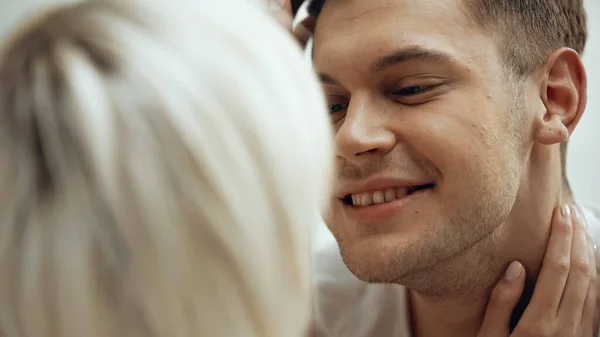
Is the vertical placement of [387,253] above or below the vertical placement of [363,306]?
above

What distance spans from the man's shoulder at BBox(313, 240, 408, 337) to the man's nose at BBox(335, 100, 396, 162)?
334 millimetres

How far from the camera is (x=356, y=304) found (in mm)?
949

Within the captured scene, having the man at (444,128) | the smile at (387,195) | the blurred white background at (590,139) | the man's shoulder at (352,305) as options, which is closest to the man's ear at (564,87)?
the man at (444,128)

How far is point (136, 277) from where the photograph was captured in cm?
30

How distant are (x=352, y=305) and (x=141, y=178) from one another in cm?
72

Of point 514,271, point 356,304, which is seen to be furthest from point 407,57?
point 356,304

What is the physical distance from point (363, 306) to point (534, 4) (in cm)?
51

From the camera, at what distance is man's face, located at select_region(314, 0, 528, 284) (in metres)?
0.67

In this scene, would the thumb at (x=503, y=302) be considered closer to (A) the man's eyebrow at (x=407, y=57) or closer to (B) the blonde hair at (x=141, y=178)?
(A) the man's eyebrow at (x=407, y=57)

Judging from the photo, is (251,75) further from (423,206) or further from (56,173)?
(423,206)

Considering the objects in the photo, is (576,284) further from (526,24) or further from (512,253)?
(526,24)

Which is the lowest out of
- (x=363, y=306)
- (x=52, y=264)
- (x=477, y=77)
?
(x=363, y=306)

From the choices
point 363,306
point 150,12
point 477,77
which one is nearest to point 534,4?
point 477,77

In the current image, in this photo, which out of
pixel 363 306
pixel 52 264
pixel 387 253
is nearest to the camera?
pixel 52 264
